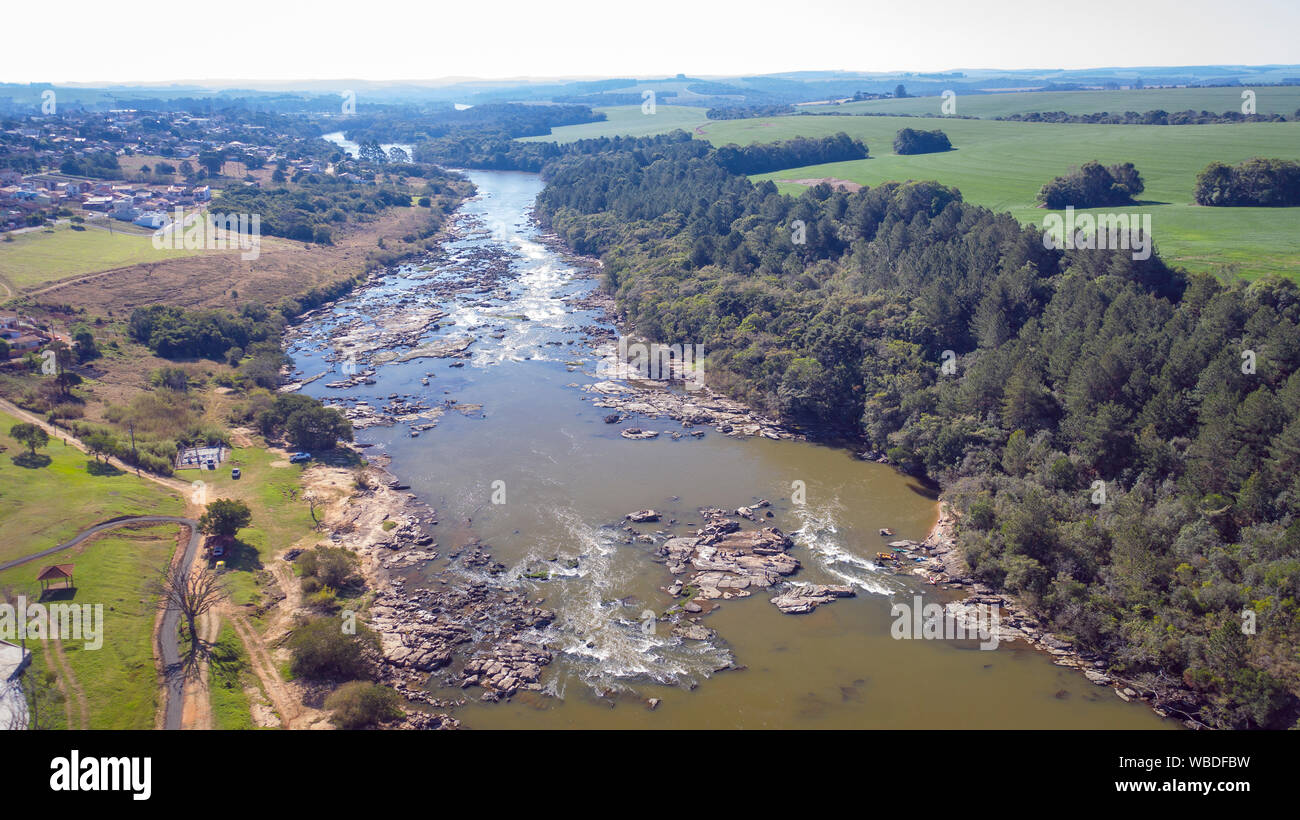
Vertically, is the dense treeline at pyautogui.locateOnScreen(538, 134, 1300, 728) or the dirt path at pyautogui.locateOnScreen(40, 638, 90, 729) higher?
the dense treeline at pyautogui.locateOnScreen(538, 134, 1300, 728)

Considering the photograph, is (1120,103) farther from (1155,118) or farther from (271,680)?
(271,680)

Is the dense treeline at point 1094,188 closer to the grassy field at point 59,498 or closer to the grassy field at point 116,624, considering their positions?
the grassy field at point 59,498

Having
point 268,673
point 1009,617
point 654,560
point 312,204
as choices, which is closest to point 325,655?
point 268,673

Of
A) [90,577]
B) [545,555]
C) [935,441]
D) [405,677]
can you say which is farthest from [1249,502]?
[90,577]

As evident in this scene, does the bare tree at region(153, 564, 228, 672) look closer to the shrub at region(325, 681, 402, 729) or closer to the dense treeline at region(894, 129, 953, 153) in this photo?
the shrub at region(325, 681, 402, 729)

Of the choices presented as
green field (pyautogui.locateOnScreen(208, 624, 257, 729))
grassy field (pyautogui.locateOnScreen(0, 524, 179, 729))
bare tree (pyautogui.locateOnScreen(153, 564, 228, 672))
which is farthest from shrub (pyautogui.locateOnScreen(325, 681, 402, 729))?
bare tree (pyautogui.locateOnScreen(153, 564, 228, 672))

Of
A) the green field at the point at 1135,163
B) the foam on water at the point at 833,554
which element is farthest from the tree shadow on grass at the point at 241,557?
the green field at the point at 1135,163

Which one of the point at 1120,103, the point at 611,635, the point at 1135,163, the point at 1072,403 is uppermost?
the point at 1120,103
